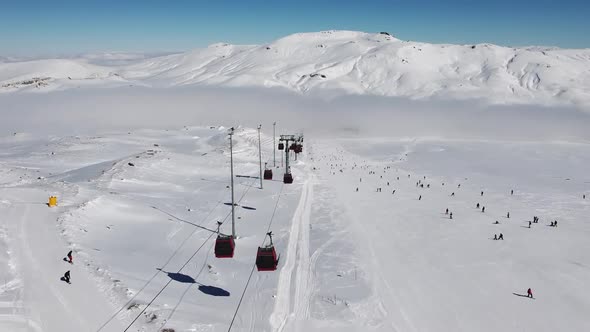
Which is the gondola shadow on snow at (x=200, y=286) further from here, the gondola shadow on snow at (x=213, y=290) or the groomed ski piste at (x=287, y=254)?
the groomed ski piste at (x=287, y=254)

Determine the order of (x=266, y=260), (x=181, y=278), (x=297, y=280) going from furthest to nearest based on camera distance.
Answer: (x=297, y=280) → (x=266, y=260) → (x=181, y=278)

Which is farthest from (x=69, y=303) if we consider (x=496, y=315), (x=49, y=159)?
(x=49, y=159)

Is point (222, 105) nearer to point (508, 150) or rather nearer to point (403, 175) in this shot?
point (508, 150)

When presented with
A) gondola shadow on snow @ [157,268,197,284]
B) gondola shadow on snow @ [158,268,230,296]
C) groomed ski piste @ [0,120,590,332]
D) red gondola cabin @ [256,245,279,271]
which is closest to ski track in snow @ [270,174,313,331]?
groomed ski piste @ [0,120,590,332]

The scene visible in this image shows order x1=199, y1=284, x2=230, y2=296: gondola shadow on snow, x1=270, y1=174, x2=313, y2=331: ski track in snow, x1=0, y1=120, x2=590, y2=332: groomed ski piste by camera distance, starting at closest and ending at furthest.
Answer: x1=0, y1=120, x2=590, y2=332: groomed ski piste → x1=270, y1=174, x2=313, y2=331: ski track in snow → x1=199, y1=284, x2=230, y2=296: gondola shadow on snow

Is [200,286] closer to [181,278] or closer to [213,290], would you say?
[213,290]

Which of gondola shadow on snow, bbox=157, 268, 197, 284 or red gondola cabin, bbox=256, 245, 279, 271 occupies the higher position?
red gondola cabin, bbox=256, 245, 279, 271

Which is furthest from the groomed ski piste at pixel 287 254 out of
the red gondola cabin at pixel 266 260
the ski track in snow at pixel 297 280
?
the red gondola cabin at pixel 266 260

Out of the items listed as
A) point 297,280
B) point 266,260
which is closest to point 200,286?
point 266,260

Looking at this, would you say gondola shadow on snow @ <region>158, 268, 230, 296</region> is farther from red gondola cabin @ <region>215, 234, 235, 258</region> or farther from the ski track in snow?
the ski track in snow
